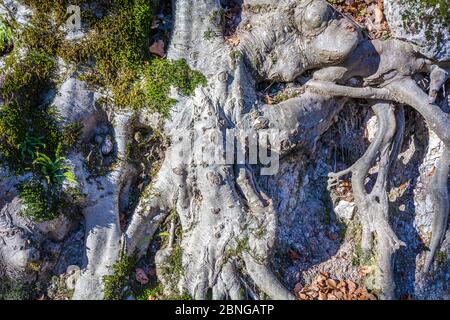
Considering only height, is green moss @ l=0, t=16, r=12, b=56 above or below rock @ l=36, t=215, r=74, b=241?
above

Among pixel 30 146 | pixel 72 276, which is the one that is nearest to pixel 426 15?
pixel 30 146

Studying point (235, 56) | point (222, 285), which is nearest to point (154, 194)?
point (222, 285)

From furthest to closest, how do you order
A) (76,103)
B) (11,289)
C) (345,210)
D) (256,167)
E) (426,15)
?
(345,210), (426,15), (256,167), (76,103), (11,289)

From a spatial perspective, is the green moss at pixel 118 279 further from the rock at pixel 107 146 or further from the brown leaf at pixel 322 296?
the brown leaf at pixel 322 296

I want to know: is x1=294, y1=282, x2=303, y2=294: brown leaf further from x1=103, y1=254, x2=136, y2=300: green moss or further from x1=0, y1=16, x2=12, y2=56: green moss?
x1=0, y1=16, x2=12, y2=56: green moss

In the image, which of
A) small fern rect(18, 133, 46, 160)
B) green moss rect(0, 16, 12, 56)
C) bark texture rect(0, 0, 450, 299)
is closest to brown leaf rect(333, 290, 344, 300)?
bark texture rect(0, 0, 450, 299)

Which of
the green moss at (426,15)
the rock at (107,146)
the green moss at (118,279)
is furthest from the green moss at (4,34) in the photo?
the green moss at (426,15)

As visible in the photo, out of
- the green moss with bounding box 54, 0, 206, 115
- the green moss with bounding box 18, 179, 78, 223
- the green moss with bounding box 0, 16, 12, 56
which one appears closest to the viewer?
the green moss with bounding box 18, 179, 78, 223

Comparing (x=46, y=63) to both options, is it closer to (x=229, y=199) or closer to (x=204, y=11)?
(x=204, y=11)

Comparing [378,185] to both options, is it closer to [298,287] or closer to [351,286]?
[351,286]
